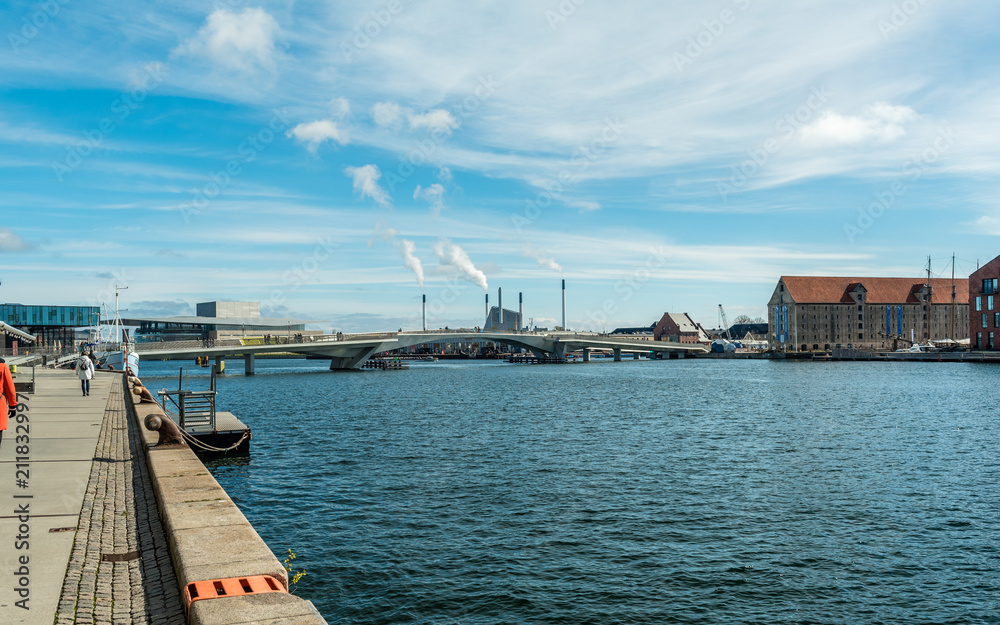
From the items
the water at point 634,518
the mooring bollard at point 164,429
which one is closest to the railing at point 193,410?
the water at point 634,518

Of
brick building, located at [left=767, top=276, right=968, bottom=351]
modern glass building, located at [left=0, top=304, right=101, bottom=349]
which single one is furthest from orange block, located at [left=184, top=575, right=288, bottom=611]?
brick building, located at [left=767, top=276, right=968, bottom=351]

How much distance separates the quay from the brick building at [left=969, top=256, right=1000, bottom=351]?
148771 mm

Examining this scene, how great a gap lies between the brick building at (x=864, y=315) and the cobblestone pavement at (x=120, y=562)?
19341 cm

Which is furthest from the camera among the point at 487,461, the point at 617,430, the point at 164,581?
the point at 617,430

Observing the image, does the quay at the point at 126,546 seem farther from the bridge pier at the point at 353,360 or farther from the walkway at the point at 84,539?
the bridge pier at the point at 353,360

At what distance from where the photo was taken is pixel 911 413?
48312 millimetres

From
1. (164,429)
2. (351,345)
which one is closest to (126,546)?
(164,429)

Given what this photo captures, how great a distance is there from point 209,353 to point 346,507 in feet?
292

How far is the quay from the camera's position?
7758 millimetres

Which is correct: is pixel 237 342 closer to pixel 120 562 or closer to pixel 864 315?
pixel 120 562

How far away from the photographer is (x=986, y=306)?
134m

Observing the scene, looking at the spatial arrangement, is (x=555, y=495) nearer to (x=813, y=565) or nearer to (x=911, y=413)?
(x=813, y=565)

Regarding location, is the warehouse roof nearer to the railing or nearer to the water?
the water

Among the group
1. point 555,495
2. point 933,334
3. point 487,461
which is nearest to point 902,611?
point 555,495
